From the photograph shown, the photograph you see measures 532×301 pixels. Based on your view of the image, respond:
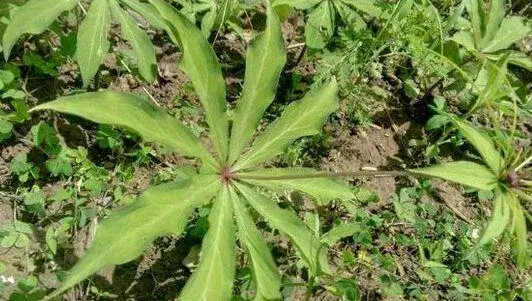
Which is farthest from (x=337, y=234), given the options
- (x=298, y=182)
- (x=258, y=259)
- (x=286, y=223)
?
(x=258, y=259)

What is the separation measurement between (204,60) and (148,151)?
0.99 m

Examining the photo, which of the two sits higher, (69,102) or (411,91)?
(411,91)

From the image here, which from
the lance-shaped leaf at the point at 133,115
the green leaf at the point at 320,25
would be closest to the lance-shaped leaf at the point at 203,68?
the lance-shaped leaf at the point at 133,115

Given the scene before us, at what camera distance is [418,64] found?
3.67m

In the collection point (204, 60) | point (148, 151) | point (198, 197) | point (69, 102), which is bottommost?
point (198, 197)

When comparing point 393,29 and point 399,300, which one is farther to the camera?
point 393,29

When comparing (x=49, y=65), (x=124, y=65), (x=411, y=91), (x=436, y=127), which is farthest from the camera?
(x=411, y=91)

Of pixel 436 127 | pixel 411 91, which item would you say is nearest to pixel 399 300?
pixel 436 127

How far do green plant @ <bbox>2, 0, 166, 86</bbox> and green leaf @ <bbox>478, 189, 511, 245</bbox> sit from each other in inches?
58.7

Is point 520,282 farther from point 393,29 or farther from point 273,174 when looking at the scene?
point 273,174

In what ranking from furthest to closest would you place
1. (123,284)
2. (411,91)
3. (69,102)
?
(411,91)
(123,284)
(69,102)

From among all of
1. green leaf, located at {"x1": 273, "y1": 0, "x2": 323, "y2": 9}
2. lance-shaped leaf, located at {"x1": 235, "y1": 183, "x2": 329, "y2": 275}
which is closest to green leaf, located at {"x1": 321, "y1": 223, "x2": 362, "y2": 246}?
lance-shaped leaf, located at {"x1": 235, "y1": 183, "x2": 329, "y2": 275}

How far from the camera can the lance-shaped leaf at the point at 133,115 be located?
1.71 m

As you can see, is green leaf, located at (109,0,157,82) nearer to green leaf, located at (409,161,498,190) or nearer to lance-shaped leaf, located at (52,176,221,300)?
lance-shaped leaf, located at (52,176,221,300)
